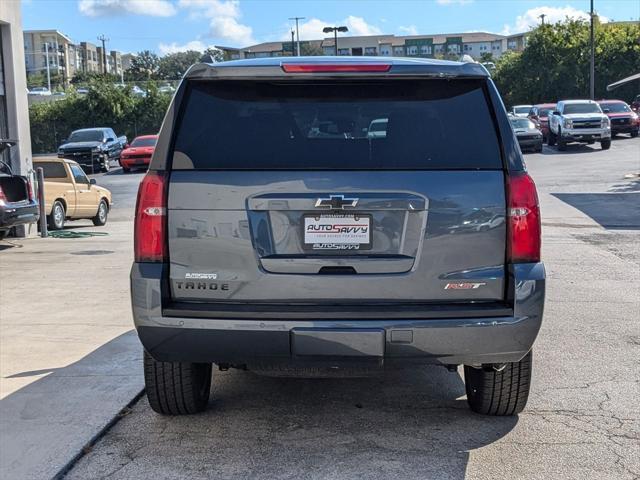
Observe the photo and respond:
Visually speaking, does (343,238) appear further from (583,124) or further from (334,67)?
(583,124)

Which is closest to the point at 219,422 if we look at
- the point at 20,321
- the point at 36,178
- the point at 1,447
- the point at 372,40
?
the point at 1,447

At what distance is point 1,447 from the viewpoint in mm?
4617

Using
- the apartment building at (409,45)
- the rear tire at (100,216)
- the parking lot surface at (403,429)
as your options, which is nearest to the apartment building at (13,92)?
the rear tire at (100,216)

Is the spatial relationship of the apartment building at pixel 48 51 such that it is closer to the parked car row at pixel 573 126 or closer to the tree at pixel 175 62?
the tree at pixel 175 62

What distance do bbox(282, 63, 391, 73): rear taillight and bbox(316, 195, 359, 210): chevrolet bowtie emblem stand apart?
0.66 metres

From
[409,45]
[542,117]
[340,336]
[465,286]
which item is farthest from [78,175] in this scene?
[409,45]

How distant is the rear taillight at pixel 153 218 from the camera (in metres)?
4.09

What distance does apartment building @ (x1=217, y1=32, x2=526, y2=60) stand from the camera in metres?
97.7

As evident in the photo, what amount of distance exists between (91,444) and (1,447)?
508 millimetres

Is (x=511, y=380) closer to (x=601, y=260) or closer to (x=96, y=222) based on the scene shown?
Result: (x=601, y=260)

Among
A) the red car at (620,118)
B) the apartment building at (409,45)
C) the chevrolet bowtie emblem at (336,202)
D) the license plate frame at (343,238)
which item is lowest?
the license plate frame at (343,238)

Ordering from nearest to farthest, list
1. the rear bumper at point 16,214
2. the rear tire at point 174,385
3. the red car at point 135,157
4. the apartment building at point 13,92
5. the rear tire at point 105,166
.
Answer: the rear tire at point 174,385 → the rear bumper at point 16,214 → the apartment building at point 13,92 → the red car at point 135,157 → the rear tire at point 105,166

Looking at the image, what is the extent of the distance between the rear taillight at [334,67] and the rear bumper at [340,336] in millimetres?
1215

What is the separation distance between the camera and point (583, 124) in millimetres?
32656
